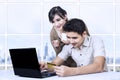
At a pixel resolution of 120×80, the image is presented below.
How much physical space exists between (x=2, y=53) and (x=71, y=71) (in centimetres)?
87

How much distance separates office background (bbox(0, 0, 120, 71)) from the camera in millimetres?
2631

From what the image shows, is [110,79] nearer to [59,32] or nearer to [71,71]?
[71,71]

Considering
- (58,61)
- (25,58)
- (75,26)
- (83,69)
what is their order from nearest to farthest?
(25,58), (83,69), (75,26), (58,61)

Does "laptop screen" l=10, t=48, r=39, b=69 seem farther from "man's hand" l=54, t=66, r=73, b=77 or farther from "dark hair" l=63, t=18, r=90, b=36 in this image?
"dark hair" l=63, t=18, r=90, b=36

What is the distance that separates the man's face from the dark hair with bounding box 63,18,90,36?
28 millimetres

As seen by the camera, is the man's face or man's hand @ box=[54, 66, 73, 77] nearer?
man's hand @ box=[54, 66, 73, 77]

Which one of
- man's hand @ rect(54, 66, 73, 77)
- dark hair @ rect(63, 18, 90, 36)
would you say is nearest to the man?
dark hair @ rect(63, 18, 90, 36)

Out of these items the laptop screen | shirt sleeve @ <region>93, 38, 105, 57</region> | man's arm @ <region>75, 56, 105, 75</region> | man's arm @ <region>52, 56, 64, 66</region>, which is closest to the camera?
the laptop screen

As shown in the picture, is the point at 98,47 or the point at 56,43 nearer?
the point at 98,47

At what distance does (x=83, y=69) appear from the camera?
6.98 feet

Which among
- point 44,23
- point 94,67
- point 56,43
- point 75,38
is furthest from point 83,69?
point 44,23

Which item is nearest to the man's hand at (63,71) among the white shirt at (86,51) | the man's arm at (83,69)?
the man's arm at (83,69)

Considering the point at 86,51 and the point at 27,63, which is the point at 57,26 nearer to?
the point at 86,51

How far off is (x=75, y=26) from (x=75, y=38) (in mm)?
98
